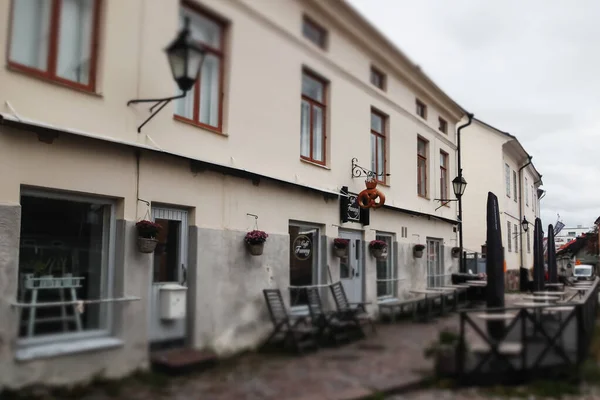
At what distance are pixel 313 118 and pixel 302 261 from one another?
8.60 ft

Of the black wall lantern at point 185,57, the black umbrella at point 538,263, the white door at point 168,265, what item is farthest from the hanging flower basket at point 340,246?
the black umbrella at point 538,263

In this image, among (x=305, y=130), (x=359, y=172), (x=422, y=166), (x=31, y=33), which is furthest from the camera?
(x=422, y=166)

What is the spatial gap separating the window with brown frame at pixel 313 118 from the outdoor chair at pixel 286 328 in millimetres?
2682

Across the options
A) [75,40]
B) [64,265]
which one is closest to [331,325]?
[64,265]

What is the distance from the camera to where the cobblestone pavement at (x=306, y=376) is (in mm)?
5648

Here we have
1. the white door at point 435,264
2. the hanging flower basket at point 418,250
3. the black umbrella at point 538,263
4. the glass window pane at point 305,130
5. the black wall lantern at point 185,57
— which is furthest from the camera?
the white door at point 435,264

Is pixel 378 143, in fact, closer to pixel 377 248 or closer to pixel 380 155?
pixel 380 155

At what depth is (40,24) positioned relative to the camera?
5.86 metres

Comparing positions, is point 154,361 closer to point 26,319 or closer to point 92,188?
point 26,319

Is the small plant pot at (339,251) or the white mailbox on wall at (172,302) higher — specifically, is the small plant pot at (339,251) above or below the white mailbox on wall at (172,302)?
above

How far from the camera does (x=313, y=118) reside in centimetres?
1007

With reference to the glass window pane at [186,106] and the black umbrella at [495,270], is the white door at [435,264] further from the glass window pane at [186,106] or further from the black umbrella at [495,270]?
the glass window pane at [186,106]

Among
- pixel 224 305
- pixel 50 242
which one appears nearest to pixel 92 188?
Result: pixel 50 242

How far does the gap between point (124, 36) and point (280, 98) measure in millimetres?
3060
